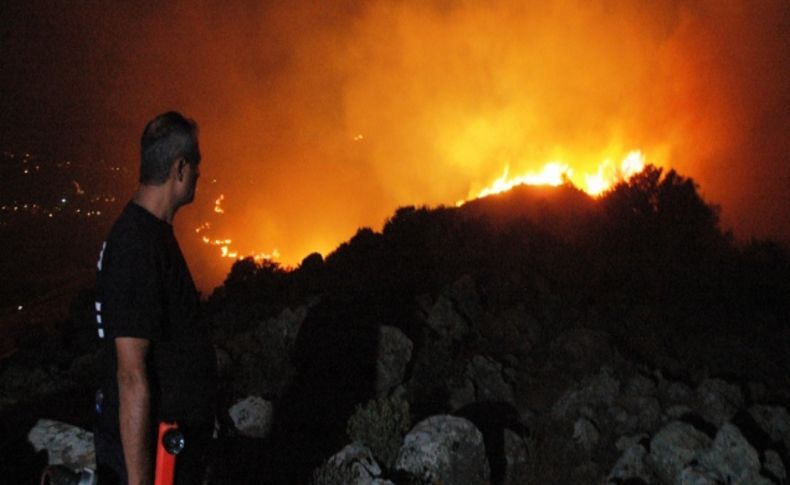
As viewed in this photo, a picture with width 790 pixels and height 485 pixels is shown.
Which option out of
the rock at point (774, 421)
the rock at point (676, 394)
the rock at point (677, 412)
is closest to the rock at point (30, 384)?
the rock at point (677, 412)

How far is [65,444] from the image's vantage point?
16.1ft

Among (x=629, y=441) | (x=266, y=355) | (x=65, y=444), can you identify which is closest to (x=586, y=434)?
(x=629, y=441)

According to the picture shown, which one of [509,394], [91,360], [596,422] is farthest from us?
[91,360]

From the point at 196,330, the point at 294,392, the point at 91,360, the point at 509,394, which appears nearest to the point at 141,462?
the point at 196,330

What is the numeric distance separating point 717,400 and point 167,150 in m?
7.19

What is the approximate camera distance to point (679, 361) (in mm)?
8812

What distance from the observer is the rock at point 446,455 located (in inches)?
211

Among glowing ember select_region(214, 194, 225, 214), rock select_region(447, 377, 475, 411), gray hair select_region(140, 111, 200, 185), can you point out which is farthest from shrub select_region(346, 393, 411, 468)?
glowing ember select_region(214, 194, 225, 214)

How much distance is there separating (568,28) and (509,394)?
3396cm

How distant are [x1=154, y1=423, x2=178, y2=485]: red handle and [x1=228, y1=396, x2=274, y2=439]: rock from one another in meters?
3.91

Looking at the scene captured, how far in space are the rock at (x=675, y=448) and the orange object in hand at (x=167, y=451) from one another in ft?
16.4

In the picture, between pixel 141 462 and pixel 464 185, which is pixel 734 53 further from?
pixel 141 462

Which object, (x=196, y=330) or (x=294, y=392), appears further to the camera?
(x=294, y=392)

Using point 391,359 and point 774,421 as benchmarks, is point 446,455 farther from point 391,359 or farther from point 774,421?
point 774,421
